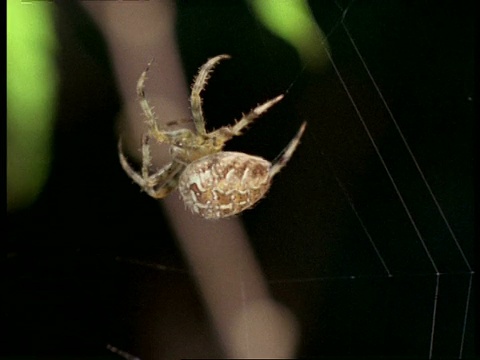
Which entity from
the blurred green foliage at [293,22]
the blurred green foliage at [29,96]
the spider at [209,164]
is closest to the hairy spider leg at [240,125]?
the spider at [209,164]

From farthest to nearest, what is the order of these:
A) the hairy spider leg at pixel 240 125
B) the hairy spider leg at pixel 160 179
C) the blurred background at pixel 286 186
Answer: the blurred background at pixel 286 186 → the hairy spider leg at pixel 160 179 → the hairy spider leg at pixel 240 125

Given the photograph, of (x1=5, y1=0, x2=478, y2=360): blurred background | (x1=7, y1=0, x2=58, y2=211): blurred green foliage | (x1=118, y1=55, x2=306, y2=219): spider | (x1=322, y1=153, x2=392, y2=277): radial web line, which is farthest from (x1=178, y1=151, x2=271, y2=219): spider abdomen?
(x1=7, y1=0, x2=58, y2=211): blurred green foliage

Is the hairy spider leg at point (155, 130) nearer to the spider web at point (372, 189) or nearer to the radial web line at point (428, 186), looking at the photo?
the spider web at point (372, 189)

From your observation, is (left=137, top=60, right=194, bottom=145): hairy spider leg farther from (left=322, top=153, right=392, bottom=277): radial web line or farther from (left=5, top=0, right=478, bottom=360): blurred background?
(left=322, top=153, right=392, bottom=277): radial web line

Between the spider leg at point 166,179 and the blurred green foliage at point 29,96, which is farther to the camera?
the blurred green foliage at point 29,96

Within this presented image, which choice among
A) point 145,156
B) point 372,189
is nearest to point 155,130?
point 145,156

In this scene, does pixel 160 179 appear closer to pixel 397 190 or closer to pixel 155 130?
pixel 155 130
